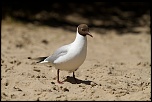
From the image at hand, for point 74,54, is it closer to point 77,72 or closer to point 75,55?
point 75,55

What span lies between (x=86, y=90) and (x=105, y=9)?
438 inches

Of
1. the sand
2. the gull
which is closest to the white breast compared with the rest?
the gull

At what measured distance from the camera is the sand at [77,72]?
16.8 ft

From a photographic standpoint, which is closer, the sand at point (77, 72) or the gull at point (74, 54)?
the sand at point (77, 72)

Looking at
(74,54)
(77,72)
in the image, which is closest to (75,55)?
(74,54)

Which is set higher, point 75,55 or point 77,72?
point 75,55

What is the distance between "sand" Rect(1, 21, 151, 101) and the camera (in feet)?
16.8

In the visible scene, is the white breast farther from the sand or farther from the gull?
the sand

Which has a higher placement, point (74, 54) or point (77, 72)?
point (74, 54)

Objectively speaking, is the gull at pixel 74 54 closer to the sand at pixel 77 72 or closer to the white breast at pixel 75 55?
the white breast at pixel 75 55

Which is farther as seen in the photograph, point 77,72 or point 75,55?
point 77,72

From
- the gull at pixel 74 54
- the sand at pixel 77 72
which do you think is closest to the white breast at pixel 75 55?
the gull at pixel 74 54

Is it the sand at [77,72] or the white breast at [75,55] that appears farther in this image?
the white breast at [75,55]

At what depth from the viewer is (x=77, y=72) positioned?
6.68 meters
